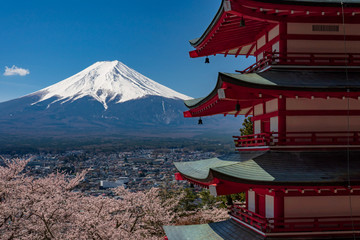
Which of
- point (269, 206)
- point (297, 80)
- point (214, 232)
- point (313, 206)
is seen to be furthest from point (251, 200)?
point (297, 80)

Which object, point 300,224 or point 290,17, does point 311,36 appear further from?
point 300,224

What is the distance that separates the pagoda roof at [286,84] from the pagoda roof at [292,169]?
58.9 inches

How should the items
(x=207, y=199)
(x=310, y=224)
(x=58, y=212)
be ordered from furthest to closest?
(x=207, y=199) → (x=58, y=212) → (x=310, y=224)

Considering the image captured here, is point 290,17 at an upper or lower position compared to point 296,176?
upper

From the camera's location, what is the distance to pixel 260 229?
923 cm

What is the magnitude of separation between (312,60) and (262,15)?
1.83m

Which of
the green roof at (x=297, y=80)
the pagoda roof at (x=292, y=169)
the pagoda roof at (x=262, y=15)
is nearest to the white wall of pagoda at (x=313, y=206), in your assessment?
the pagoda roof at (x=292, y=169)

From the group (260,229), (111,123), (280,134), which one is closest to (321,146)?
(280,134)

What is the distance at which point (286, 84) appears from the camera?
8867 millimetres

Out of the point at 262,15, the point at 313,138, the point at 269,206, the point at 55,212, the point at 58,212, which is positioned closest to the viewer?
the point at 313,138

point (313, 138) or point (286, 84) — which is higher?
point (286, 84)

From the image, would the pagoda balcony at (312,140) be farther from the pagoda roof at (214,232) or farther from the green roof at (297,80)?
the pagoda roof at (214,232)

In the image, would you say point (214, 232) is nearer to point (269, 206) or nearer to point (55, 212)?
point (269, 206)

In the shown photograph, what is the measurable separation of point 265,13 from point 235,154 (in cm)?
428
